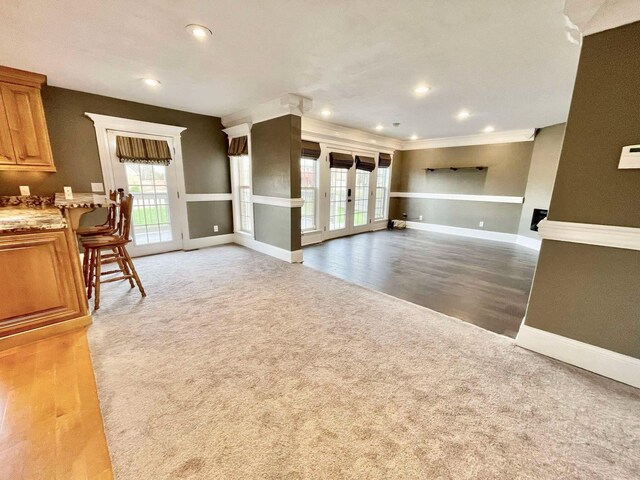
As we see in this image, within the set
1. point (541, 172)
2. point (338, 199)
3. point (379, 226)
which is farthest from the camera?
point (379, 226)

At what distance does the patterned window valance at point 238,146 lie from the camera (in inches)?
178

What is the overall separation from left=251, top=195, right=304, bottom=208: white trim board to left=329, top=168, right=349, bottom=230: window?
6.15 ft

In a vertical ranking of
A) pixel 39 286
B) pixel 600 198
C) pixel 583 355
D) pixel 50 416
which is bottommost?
pixel 50 416

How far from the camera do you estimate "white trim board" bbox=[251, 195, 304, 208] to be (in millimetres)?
3969

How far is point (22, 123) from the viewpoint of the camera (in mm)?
2924

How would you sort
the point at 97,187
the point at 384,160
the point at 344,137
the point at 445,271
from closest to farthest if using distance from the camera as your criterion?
the point at 97,187
the point at 445,271
the point at 344,137
the point at 384,160

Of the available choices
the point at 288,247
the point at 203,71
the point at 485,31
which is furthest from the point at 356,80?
the point at 288,247

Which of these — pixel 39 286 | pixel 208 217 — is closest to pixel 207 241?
pixel 208 217

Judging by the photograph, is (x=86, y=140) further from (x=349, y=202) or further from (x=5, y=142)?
(x=349, y=202)

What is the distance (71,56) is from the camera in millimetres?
2477

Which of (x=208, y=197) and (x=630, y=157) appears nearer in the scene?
(x=630, y=157)

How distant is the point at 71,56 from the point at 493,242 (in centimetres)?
748

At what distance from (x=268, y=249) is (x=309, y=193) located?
1.62 m

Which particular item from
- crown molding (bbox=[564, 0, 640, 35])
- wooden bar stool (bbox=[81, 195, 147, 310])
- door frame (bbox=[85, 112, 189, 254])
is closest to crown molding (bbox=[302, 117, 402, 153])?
door frame (bbox=[85, 112, 189, 254])
